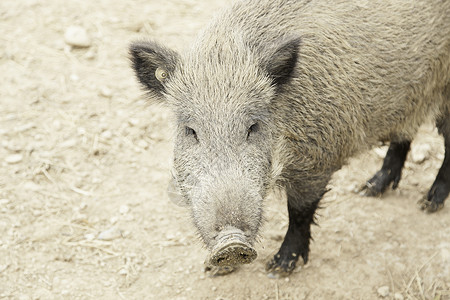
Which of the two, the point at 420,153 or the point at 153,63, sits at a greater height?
the point at 153,63

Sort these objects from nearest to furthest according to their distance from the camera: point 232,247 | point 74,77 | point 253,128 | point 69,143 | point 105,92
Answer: point 232,247
point 253,128
point 69,143
point 105,92
point 74,77

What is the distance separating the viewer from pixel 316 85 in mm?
3807

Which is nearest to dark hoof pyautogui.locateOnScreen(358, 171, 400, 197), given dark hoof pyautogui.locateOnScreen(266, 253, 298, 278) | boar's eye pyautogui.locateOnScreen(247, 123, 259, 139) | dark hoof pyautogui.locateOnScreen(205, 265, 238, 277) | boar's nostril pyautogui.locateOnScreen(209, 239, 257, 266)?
dark hoof pyautogui.locateOnScreen(266, 253, 298, 278)

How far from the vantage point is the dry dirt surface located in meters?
4.29

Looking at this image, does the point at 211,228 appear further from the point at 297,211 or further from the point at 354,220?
the point at 354,220

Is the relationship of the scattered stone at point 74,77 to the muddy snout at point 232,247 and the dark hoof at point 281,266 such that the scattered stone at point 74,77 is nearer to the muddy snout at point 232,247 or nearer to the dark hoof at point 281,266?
the dark hoof at point 281,266

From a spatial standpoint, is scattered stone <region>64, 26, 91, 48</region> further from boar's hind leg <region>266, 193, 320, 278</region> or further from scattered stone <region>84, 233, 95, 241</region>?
boar's hind leg <region>266, 193, 320, 278</region>

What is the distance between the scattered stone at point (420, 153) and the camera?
5672 mm

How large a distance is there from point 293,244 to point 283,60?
1608 millimetres

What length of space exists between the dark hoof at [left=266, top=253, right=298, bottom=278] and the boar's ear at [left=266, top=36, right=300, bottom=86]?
153cm

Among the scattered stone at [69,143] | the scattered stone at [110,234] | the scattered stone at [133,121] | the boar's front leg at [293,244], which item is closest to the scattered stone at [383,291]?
the boar's front leg at [293,244]

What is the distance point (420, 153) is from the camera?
5703 mm

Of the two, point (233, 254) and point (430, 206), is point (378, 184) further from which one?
point (233, 254)

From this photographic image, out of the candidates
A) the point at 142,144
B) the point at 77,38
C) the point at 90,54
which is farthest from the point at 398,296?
the point at 77,38
